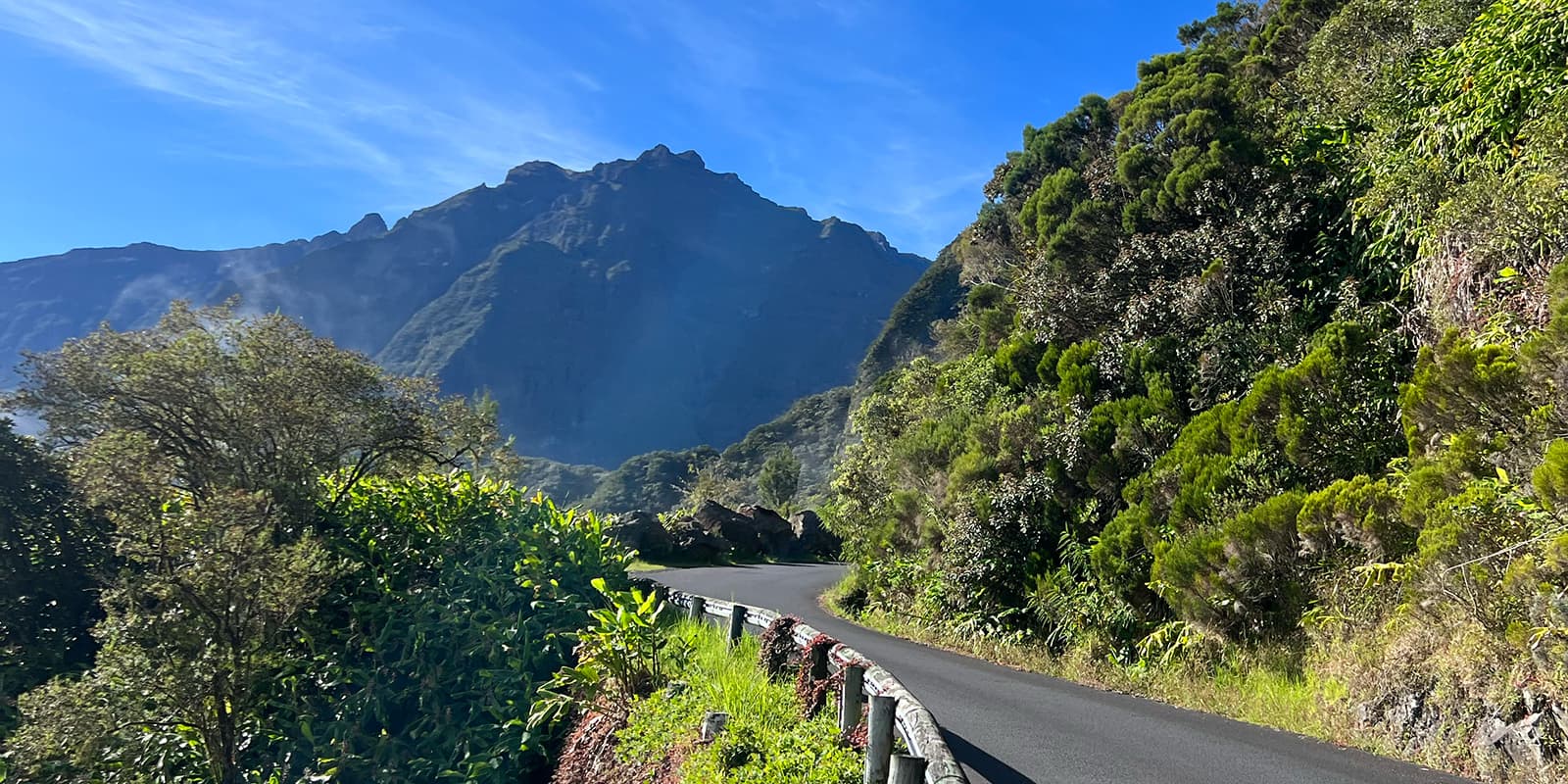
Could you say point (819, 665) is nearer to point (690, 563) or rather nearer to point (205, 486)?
point (205, 486)

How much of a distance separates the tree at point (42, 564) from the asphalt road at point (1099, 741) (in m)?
9.06

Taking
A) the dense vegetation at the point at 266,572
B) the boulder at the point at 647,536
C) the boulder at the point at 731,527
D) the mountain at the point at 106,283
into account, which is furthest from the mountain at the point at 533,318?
the dense vegetation at the point at 266,572

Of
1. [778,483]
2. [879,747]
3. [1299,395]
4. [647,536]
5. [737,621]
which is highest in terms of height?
[1299,395]

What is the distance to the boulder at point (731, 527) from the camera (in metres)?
35.4

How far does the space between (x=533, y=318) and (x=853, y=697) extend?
17122 centimetres

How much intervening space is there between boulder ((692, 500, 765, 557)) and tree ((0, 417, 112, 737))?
2544 centimetres

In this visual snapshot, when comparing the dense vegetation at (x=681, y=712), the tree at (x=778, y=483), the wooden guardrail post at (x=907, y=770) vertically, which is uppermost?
the tree at (x=778, y=483)

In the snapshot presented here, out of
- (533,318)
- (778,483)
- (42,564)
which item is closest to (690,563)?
(778,483)

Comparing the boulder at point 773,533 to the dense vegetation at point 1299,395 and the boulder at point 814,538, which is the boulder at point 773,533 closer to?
the boulder at point 814,538

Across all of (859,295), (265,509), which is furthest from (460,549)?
(859,295)

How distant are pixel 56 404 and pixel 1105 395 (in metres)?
12.9

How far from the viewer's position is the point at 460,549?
31.5 ft

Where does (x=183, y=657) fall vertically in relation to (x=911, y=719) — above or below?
below

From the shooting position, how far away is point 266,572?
25.5 feet
